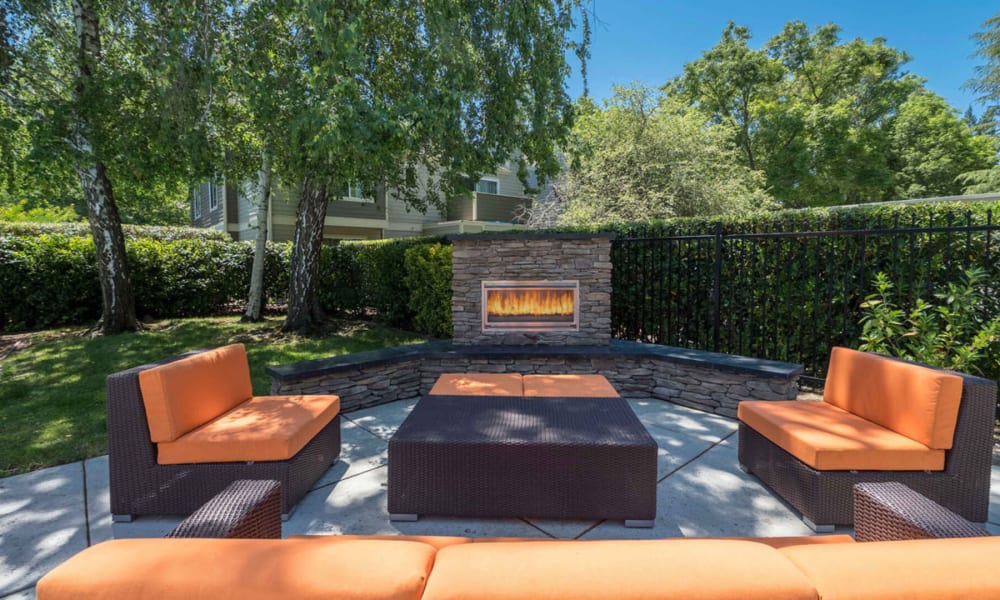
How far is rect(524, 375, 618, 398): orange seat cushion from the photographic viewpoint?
356 centimetres

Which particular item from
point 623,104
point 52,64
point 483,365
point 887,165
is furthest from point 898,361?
point 887,165

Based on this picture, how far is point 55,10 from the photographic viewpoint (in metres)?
7.11

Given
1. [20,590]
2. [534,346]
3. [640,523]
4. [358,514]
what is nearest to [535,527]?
[640,523]

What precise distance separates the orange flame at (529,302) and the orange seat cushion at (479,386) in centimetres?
146

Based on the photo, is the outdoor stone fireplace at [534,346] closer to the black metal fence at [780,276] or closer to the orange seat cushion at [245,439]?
the black metal fence at [780,276]

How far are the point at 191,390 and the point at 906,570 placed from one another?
334 cm

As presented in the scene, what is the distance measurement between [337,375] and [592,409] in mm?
2726

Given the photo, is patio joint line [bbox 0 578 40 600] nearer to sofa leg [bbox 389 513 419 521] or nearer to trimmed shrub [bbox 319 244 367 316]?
sofa leg [bbox 389 513 419 521]

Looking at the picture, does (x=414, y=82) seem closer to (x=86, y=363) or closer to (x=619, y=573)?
(x=86, y=363)

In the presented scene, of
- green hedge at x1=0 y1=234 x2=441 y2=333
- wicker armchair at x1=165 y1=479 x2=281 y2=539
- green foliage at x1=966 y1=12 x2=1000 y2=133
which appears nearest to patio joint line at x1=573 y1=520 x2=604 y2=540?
wicker armchair at x1=165 y1=479 x2=281 y2=539

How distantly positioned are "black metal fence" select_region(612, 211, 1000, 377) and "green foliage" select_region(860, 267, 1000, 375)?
24 cm

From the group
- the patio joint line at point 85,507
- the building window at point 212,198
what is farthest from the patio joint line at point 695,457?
the building window at point 212,198

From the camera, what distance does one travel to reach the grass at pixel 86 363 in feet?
12.2

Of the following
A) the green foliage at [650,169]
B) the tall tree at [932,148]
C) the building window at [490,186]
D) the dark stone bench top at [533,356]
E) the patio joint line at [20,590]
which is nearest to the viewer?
the patio joint line at [20,590]
